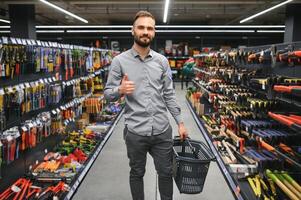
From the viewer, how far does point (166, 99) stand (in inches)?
105

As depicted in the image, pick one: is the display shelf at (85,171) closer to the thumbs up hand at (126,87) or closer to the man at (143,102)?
the man at (143,102)

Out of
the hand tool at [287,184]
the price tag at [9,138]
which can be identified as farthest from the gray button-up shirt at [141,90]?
the hand tool at [287,184]

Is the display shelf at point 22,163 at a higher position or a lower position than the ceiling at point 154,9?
lower

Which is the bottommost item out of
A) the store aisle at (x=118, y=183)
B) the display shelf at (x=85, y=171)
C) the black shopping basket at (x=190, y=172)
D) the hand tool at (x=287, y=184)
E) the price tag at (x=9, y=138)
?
the store aisle at (x=118, y=183)

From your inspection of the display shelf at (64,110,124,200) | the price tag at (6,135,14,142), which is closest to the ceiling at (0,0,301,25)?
the display shelf at (64,110,124,200)

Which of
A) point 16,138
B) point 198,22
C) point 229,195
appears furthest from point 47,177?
point 198,22

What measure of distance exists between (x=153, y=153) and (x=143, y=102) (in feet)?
1.45

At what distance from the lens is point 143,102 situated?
247cm

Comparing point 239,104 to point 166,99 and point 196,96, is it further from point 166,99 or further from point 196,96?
point 196,96

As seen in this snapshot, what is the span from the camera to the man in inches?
96.1

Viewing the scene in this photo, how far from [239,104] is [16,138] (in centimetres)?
344

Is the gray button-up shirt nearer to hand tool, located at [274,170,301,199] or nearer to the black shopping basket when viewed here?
the black shopping basket

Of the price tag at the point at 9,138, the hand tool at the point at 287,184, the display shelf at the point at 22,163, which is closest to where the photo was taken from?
the hand tool at the point at 287,184

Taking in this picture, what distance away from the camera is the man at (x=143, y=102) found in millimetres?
2441
